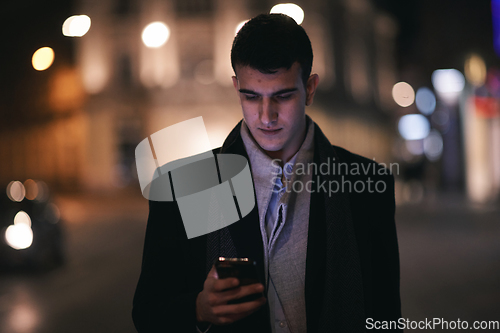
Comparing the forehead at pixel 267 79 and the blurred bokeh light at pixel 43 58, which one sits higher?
the blurred bokeh light at pixel 43 58

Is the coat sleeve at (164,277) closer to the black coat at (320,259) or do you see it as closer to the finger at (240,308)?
the black coat at (320,259)

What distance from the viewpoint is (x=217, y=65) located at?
23938 mm

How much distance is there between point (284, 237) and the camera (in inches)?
70.3

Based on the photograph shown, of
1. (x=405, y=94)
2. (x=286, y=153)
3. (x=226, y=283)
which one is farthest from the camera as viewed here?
(x=405, y=94)

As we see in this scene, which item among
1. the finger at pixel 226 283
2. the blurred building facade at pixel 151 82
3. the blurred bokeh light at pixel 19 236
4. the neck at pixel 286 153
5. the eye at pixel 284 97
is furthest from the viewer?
the blurred building facade at pixel 151 82

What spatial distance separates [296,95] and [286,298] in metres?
0.83

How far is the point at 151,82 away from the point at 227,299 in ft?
81.5

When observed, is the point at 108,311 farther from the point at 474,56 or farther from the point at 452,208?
the point at 474,56

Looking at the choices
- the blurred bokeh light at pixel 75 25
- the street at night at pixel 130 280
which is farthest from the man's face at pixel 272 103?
the street at night at pixel 130 280

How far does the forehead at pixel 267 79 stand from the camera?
174 centimetres

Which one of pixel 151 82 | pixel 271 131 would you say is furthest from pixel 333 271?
pixel 151 82

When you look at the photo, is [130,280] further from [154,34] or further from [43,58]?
[154,34]

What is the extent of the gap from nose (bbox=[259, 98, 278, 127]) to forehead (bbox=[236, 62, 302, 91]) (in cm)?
6

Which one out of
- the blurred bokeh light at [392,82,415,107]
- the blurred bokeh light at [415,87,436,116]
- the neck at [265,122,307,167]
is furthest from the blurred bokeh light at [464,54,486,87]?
the neck at [265,122,307,167]
